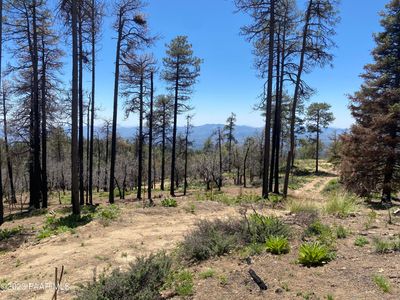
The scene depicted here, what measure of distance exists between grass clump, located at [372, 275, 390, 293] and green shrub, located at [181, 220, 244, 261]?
251 cm

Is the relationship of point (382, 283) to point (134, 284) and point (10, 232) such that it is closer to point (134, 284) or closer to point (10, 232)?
point (134, 284)

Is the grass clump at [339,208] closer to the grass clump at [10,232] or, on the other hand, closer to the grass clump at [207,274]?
the grass clump at [207,274]

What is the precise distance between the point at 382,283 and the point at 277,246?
183 centimetres

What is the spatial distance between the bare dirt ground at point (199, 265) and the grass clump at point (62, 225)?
34cm

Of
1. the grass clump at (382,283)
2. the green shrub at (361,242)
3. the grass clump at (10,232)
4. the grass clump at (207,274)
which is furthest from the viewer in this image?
the grass clump at (10,232)

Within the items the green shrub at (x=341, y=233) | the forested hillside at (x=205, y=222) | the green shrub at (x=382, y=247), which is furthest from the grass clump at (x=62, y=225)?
the green shrub at (x=382, y=247)

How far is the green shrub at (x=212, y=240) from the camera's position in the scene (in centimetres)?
624

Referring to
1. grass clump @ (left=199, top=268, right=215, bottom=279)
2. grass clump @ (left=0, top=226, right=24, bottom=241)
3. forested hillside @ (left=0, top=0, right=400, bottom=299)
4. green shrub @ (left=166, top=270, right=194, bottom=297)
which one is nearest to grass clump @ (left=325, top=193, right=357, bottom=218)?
forested hillside @ (left=0, top=0, right=400, bottom=299)

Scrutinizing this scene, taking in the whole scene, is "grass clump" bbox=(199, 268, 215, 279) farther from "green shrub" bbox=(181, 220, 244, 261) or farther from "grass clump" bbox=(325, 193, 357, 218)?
"grass clump" bbox=(325, 193, 357, 218)

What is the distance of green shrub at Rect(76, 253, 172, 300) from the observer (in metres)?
4.71

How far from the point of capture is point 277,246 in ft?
19.5

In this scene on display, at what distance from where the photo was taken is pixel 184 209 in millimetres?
12500

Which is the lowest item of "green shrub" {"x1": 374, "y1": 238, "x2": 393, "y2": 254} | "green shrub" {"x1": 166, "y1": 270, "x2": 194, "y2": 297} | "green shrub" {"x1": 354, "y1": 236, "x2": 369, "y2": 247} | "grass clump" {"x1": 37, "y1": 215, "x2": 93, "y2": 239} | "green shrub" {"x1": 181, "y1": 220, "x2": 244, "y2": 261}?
"grass clump" {"x1": 37, "y1": 215, "x2": 93, "y2": 239}

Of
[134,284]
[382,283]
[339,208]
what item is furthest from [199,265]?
[339,208]
